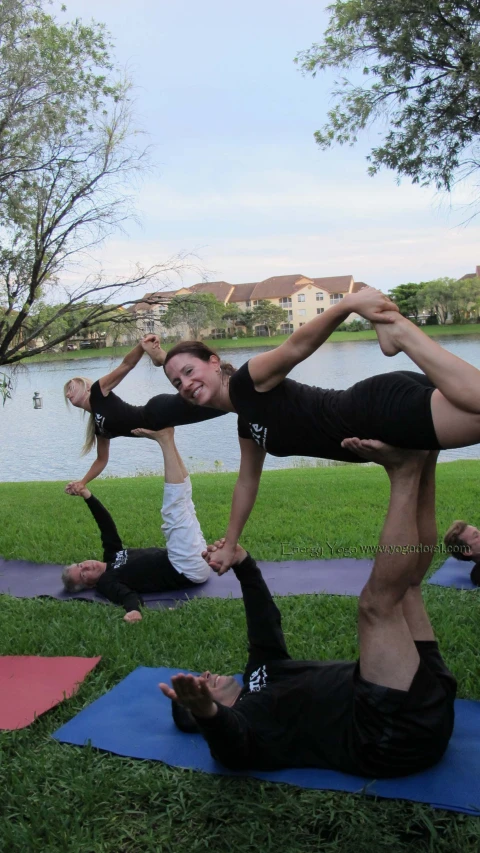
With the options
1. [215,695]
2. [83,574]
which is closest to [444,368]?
[215,695]

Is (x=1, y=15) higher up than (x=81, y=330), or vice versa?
(x=1, y=15)

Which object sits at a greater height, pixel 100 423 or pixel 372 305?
pixel 372 305

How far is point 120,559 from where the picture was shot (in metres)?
4.46

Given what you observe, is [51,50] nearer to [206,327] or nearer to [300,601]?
[206,327]

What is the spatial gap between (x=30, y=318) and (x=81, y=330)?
0.75 m

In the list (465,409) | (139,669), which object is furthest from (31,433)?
(465,409)

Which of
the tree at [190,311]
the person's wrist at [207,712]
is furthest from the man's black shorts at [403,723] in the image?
the tree at [190,311]

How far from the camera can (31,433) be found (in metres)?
15.9

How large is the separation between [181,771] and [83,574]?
225 cm

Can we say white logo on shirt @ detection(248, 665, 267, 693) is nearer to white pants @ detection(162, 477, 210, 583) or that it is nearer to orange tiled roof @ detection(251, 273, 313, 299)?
white pants @ detection(162, 477, 210, 583)

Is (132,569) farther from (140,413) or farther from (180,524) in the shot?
(140,413)

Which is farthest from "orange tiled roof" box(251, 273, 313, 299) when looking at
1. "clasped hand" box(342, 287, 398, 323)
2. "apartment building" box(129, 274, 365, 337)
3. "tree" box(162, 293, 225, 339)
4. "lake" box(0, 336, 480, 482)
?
"clasped hand" box(342, 287, 398, 323)

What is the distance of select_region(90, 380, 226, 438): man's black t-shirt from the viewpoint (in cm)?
449

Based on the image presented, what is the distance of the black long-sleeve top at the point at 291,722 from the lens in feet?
7.25
